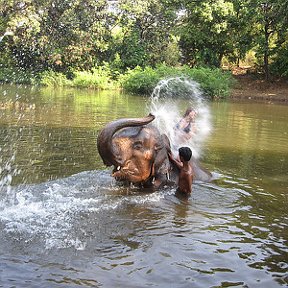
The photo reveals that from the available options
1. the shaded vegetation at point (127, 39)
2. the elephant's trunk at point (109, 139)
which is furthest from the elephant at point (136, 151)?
the shaded vegetation at point (127, 39)

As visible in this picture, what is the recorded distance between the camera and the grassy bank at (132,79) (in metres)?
31.0

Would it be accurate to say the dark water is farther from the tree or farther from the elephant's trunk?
the tree

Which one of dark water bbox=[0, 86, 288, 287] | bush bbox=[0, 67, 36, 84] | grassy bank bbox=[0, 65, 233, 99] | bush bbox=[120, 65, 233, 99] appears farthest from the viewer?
bush bbox=[0, 67, 36, 84]

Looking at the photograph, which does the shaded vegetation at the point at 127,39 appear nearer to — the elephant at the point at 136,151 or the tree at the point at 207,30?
the tree at the point at 207,30

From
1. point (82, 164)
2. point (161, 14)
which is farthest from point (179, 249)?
point (161, 14)

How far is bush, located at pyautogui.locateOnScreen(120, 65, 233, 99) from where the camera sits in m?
30.7

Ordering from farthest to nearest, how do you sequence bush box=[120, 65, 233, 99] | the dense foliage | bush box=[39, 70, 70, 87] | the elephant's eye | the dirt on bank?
1. bush box=[39, 70, 70, 87]
2. the dense foliage
3. the dirt on bank
4. bush box=[120, 65, 233, 99]
5. the elephant's eye

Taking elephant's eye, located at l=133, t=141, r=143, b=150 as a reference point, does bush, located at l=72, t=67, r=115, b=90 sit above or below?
above

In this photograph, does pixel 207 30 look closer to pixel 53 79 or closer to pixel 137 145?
pixel 53 79

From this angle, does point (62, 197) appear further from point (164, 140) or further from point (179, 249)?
point (179, 249)

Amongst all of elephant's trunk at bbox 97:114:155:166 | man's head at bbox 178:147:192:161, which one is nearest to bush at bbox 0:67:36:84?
man's head at bbox 178:147:192:161

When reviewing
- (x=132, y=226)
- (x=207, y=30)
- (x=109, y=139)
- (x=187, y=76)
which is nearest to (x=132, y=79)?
(x=187, y=76)

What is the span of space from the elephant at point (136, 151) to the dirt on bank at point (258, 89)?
24388mm

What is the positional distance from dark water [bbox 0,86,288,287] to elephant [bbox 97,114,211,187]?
321 mm
